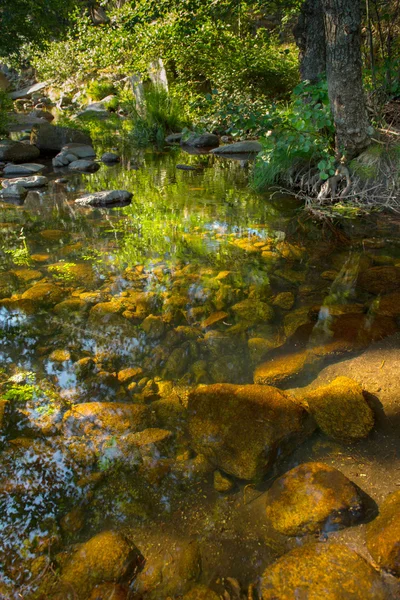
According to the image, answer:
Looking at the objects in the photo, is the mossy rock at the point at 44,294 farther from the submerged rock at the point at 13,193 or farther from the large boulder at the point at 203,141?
the large boulder at the point at 203,141

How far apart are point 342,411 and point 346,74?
3.80 meters

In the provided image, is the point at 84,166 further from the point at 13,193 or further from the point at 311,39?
the point at 311,39

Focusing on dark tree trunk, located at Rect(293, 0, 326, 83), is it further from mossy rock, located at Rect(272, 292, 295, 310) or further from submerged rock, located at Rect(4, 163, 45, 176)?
submerged rock, located at Rect(4, 163, 45, 176)

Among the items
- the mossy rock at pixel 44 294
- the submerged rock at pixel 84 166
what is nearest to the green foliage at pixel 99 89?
the submerged rock at pixel 84 166

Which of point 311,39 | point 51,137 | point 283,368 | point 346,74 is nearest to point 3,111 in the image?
point 51,137

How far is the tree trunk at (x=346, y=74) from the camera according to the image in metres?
3.80

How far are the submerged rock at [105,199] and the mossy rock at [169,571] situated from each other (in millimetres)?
4899

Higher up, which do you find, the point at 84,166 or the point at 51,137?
the point at 51,137

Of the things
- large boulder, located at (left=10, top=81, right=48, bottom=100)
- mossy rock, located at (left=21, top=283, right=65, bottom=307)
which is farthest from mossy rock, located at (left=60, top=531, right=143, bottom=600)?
large boulder, located at (left=10, top=81, right=48, bottom=100)

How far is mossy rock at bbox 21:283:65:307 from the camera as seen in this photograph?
9.63 feet

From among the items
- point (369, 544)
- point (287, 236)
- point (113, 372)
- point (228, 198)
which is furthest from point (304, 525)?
point (228, 198)

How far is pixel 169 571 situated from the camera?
1252 mm

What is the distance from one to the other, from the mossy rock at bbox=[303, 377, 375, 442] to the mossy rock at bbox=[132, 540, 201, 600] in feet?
2.48

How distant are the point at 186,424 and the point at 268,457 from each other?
43 cm
